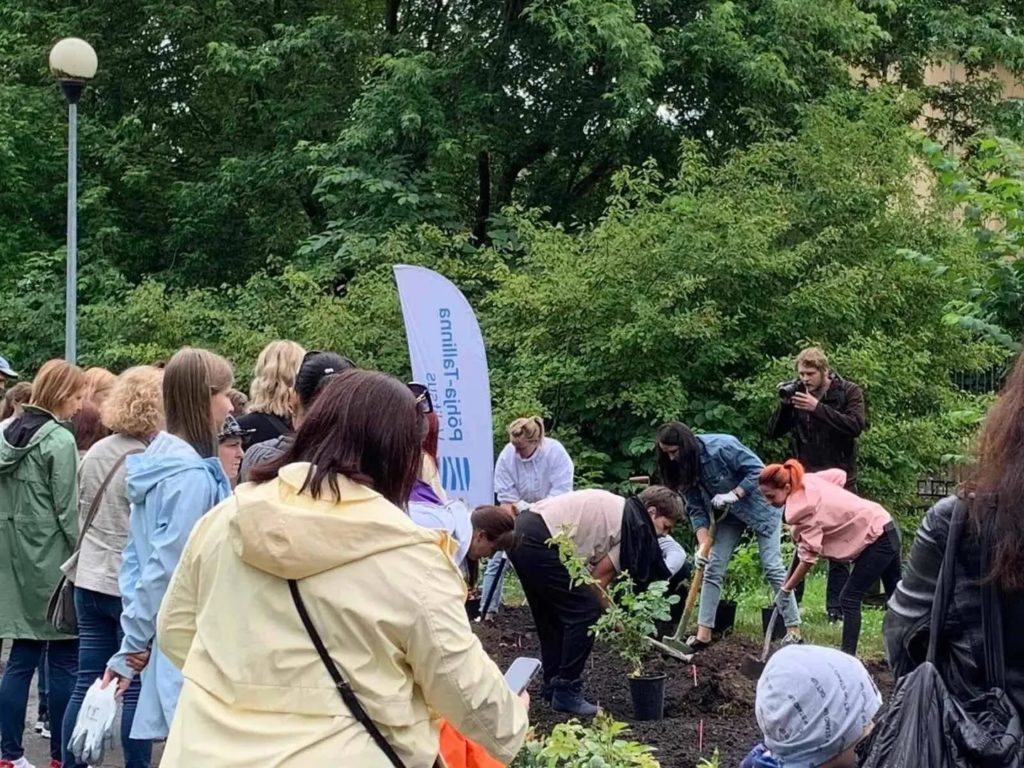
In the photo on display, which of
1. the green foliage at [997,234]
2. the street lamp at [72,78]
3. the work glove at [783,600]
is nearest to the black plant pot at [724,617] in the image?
the work glove at [783,600]

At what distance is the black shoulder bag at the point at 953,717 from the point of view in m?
2.10

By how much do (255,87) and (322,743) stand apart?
618 inches

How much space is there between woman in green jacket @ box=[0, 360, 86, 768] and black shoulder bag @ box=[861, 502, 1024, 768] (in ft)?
12.7

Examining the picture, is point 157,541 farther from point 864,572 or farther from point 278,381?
point 864,572

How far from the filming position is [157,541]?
377 cm


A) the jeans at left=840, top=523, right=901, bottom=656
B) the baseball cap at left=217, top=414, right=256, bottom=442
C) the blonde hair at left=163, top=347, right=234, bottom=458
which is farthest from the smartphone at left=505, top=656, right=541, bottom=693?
the jeans at left=840, top=523, right=901, bottom=656

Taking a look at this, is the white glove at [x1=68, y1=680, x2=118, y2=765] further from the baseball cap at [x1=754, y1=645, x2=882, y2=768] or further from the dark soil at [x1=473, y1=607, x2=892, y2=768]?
the dark soil at [x1=473, y1=607, x2=892, y2=768]

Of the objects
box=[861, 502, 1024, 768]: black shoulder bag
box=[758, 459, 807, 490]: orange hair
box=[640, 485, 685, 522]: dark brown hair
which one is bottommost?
box=[640, 485, 685, 522]: dark brown hair

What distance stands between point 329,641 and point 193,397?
1.92m

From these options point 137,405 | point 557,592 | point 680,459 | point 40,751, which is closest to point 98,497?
point 137,405

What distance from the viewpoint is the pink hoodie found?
679 cm

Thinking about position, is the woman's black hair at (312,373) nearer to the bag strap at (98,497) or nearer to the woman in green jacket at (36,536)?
the bag strap at (98,497)

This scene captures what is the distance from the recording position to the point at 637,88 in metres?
13.3

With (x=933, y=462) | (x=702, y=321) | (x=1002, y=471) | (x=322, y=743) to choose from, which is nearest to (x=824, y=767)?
(x=1002, y=471)
